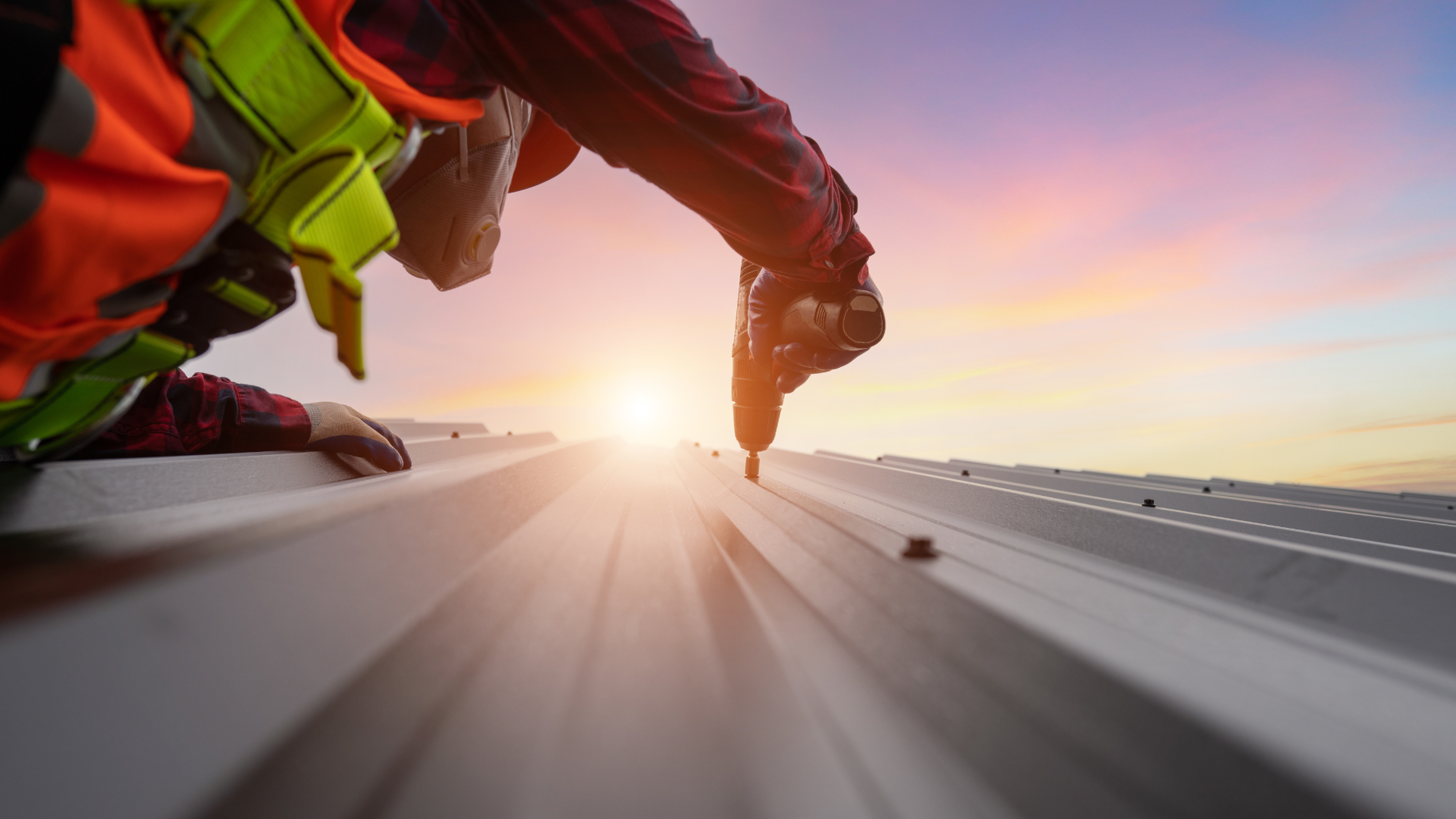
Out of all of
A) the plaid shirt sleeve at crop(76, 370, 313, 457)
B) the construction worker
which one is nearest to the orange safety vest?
the construction worker

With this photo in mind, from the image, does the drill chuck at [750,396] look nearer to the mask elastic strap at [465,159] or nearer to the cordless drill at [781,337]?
the cordless drill at [781,337]

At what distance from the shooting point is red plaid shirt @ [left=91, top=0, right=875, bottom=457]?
500mm

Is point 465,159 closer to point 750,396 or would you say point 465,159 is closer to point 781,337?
point 781,337

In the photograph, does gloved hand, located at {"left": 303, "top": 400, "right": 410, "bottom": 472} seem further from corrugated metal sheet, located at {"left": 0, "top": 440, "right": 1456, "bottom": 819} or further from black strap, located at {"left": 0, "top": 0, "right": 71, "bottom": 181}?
black strap, located at {"left": 0, "top": 0, "right": 71, "bottom": 181}

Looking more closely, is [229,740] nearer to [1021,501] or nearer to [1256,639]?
[1256,639]

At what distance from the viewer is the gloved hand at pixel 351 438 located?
88 cm

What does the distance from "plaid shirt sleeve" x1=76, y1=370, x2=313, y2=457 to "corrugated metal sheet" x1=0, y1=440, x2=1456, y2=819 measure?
0.82 feet

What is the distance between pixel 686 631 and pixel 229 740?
289mm

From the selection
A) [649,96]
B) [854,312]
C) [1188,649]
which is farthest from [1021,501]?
[649,96]

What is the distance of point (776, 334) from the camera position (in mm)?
1216

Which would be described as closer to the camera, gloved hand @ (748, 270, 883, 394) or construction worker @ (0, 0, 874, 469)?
construction worker @ (0, 0, 874, 469)

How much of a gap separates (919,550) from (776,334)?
2.69 feet

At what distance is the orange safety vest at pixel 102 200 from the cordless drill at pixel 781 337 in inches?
34.5

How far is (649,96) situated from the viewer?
0.58 meters
